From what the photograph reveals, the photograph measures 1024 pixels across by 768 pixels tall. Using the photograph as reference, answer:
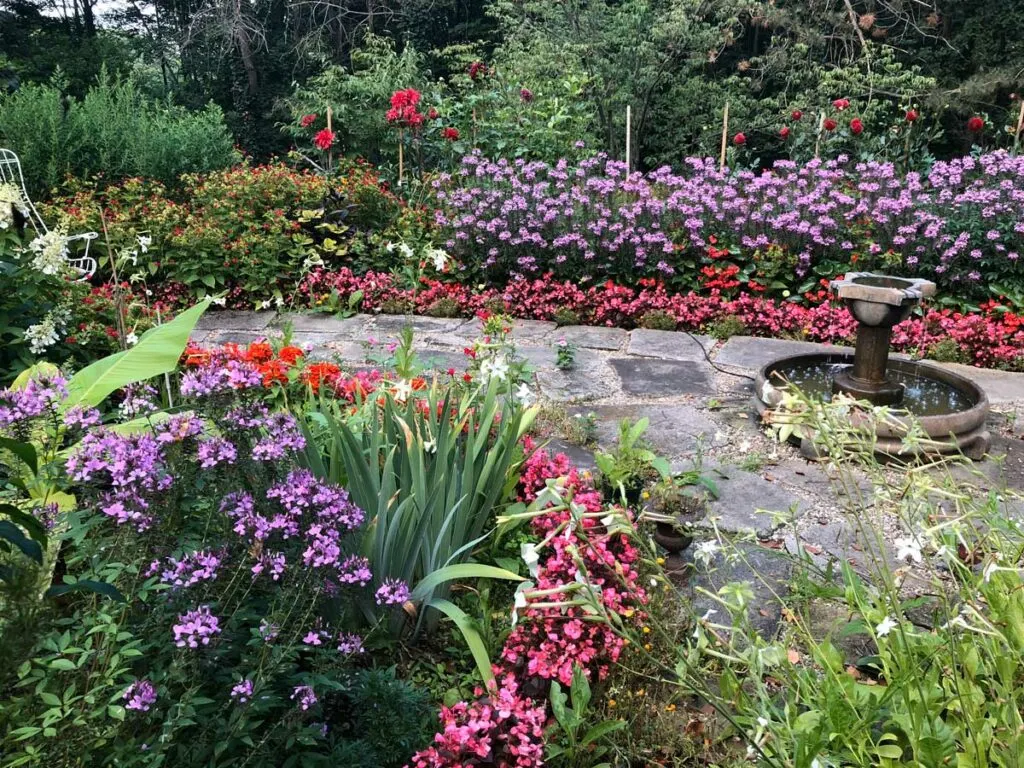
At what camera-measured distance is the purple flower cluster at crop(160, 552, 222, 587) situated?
51.1 inches

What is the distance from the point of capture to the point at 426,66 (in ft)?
46.9

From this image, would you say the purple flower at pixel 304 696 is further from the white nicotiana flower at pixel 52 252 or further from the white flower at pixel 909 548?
the white nicotiana flower at pixel 52 252

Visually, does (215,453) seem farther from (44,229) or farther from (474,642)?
(44,229)

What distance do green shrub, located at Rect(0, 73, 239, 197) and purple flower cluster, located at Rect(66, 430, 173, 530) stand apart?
6104 mm

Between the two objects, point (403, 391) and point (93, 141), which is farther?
point (93, 141)

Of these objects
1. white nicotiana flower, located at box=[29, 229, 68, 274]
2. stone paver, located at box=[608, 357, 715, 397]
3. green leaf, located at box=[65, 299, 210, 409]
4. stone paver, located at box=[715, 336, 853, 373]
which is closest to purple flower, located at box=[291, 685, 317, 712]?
green leaf, located at box=[65, 299, 210, 409]

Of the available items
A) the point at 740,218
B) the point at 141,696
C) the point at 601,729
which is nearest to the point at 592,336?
the point at 740,218

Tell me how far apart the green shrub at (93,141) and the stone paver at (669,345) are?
4.77m

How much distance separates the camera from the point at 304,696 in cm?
134

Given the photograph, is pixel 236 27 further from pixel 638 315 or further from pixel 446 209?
pixel 638 315

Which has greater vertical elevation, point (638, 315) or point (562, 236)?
point (562, 236)

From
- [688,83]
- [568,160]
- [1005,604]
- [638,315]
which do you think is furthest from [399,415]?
[688,83]

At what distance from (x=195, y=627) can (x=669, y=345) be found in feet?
12.9

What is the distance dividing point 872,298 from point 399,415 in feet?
7.51
